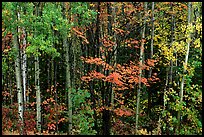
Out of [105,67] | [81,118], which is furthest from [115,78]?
[81,118]

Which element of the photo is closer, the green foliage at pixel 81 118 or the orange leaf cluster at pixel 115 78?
the orange leaf cluster at pixel 115 78

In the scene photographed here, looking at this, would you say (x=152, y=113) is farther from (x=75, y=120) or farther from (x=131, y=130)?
(x=75, y=120)

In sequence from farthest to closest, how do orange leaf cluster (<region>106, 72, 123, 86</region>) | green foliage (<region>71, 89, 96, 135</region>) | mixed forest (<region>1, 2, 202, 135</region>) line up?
green foliage (<region>71, 89, 96, 135</region>) → orange leaf cluster (<region>106, 72, 123, 86</region>) → mixed forest (<region>1, 2, 202, 135</region>)

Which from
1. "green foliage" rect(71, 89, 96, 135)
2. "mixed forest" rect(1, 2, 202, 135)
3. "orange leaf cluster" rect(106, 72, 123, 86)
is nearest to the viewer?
"mixed forest" rect(1, 2, 202, 135)

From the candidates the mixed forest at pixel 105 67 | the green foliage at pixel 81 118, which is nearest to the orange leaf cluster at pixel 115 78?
the mixed forest at pixel 105 67

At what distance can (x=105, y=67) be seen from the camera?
14719 mm

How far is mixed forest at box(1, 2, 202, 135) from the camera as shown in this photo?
11461mm

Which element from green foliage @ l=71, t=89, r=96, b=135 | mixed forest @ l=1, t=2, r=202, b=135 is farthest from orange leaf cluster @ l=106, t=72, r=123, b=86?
green foliage @ l=71, t=89, r=96, b=135

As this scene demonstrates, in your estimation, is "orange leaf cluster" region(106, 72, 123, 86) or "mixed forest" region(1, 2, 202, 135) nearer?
"mixed forest" region(1, 2, 202, 135)

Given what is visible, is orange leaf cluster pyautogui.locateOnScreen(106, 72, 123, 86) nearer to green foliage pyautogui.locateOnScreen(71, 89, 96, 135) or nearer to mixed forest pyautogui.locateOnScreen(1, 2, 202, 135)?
mixed forest pyautogui.locateOnScreen(1, 2, 202, 135)

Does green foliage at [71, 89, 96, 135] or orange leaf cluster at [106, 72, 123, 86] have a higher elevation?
orange leaf cluster at [106, 72, 123, 86]

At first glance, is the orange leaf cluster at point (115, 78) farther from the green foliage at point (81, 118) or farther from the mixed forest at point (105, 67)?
the green foliage at point (81, 118)

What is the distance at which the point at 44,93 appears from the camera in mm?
22438

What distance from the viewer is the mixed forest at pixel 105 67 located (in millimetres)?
11461
